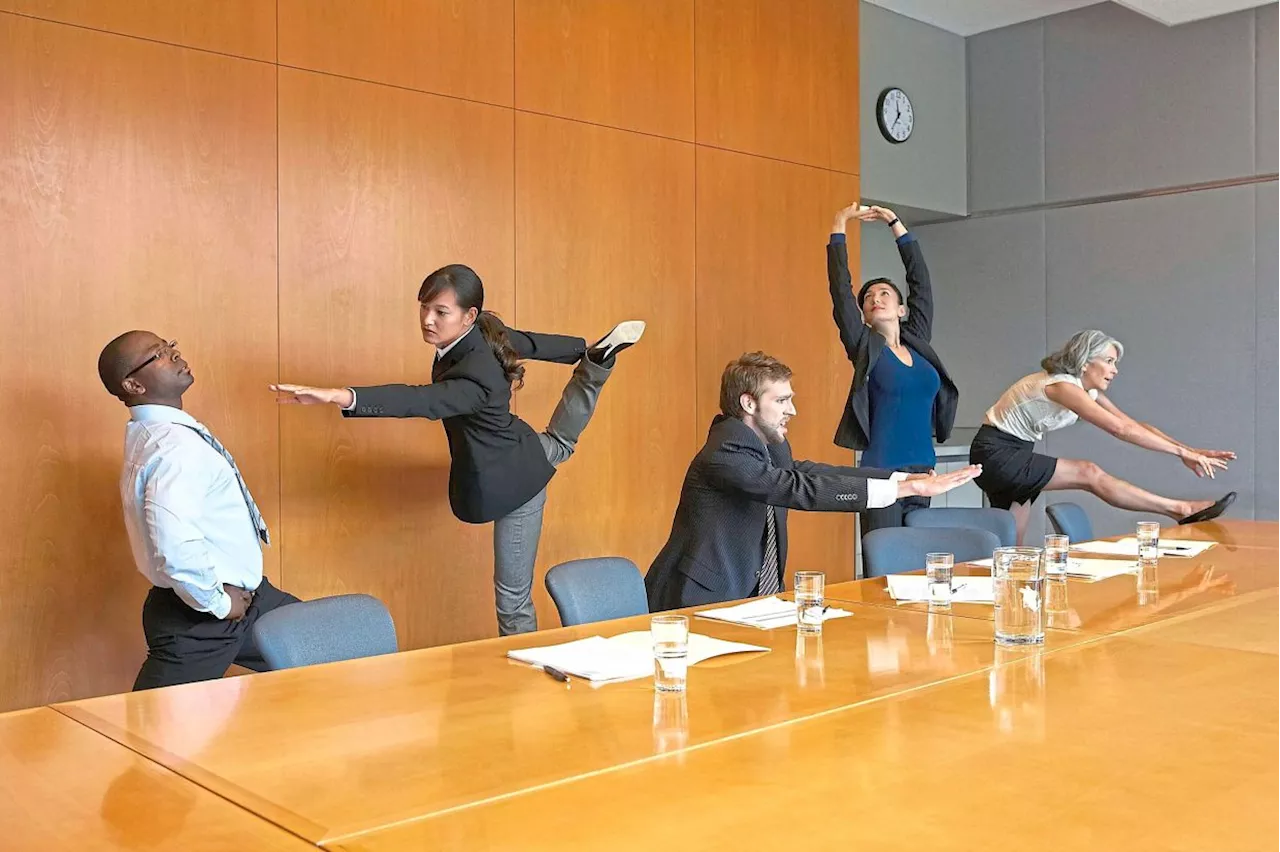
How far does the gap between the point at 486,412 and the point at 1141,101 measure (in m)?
5.39

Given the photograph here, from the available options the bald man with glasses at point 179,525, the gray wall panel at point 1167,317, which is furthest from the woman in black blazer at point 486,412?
the gray wall panel at point 1167,317

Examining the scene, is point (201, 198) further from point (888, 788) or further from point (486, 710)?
point (888, 788)

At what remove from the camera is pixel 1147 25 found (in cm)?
758

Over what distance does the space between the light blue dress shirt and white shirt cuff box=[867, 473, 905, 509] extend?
1849mm

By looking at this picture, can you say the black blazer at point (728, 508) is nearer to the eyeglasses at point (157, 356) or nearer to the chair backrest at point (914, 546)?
the chair backrest at point (914, 546)

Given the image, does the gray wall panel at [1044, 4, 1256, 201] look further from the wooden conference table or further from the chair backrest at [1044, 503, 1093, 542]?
the wooden conference table

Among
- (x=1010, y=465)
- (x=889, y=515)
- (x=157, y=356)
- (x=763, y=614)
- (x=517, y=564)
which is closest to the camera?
(x=763, y=614)

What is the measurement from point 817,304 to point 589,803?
585 cm

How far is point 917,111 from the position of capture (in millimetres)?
8219

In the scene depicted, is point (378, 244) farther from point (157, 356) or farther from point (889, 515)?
point (889, 515)

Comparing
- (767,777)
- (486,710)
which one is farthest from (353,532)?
(767,777)

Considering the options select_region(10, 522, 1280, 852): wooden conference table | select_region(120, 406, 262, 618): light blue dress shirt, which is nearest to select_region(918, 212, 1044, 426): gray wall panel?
select_region(10, 522, 1280, 852): wooden conference table

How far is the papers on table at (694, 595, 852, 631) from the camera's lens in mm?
2766

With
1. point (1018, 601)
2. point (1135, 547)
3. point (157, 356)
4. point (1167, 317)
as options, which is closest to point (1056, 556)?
point (1018, 601)
